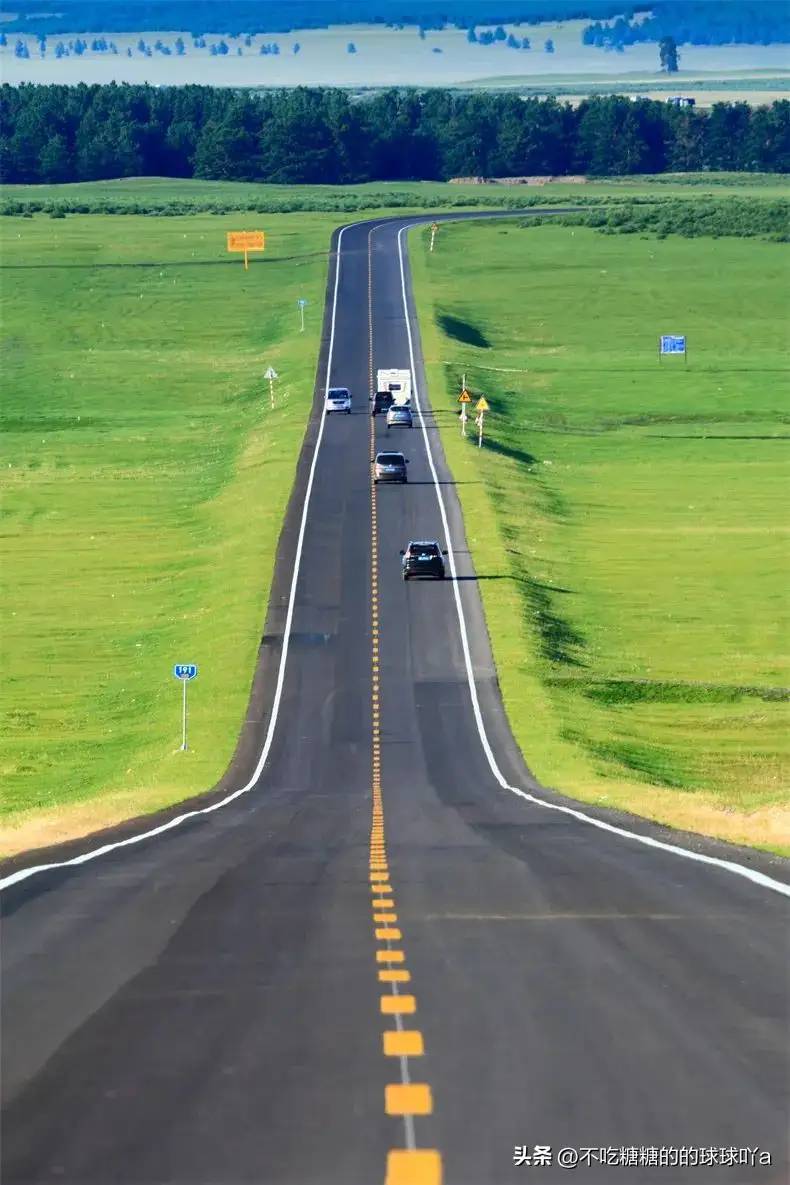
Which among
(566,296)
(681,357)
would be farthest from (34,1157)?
(566,296)

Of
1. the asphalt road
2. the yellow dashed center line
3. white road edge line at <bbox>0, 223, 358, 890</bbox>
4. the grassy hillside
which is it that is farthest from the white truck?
the yellow dashed center line

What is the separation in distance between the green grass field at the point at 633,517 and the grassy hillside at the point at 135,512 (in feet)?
33.6

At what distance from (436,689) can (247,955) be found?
39.5 meters

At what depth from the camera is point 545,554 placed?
8456 cm

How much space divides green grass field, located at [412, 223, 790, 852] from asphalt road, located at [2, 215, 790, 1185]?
7.97 metres

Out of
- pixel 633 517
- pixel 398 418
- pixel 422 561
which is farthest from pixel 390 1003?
pixel 398 418

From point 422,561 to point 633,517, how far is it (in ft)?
69.7

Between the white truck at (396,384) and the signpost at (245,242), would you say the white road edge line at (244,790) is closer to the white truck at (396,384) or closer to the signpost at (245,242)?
the white truck at (396,384)

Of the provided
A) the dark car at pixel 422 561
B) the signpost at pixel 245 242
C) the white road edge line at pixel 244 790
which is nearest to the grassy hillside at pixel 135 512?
the white road edge line at pixel 244 790

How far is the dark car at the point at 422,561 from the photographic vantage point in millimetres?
76438

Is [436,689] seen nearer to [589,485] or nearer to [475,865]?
[475,865]

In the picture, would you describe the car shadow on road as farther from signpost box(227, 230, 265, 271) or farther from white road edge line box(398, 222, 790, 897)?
signpost box(227, 230, 265, 271)

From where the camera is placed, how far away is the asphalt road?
15.9 m

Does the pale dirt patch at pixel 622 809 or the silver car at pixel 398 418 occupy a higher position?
the silver car at pixel 398 418
